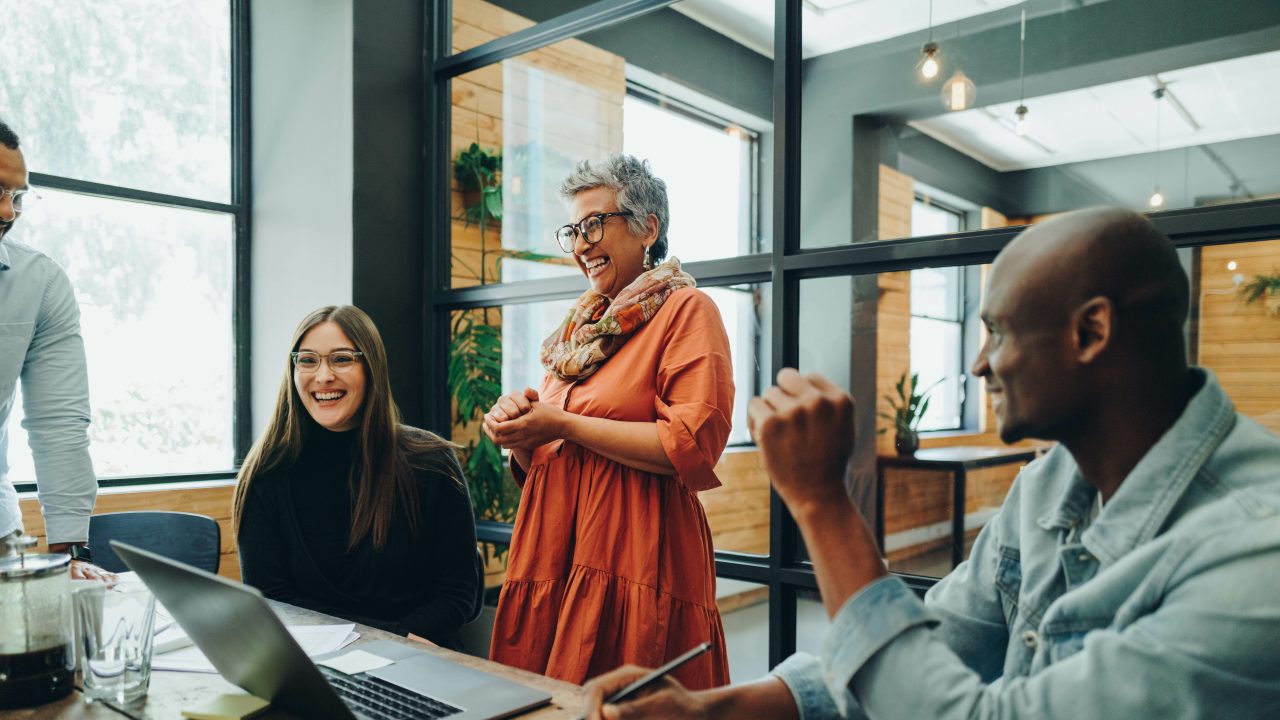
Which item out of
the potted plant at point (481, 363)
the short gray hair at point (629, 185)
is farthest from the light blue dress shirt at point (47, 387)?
the potted plant at point (481, 363)

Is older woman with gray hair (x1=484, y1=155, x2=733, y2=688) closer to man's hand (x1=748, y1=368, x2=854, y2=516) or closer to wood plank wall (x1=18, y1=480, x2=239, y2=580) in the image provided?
man's hand (x1=748, y1=368, x2=854, y2=516)

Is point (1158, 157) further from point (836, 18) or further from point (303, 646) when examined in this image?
point (303, 646)

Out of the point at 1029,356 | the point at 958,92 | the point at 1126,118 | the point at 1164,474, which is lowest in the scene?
the point at 1164,474

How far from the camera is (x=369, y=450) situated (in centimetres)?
197

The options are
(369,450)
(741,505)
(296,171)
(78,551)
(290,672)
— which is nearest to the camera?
(290,672)

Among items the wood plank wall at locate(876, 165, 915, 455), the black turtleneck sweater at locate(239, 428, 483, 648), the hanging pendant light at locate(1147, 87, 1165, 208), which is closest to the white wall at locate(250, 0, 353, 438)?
the black turtleneck sweater at locate(239, 428, 483, 648)

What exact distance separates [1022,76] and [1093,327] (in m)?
1.73

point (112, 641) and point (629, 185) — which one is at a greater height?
point (629, 185)

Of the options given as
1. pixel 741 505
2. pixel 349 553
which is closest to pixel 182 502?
pixel 349 553

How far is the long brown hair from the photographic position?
190 centimetres

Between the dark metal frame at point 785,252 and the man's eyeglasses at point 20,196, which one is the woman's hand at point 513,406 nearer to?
the dark metal frame at point 785,252

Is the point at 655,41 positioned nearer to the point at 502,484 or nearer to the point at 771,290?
the point at 771,290

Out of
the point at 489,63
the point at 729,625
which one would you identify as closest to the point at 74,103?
the point at 489,63

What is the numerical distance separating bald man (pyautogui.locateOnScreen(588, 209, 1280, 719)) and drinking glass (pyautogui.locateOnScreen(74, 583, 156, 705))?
90 centimetres
